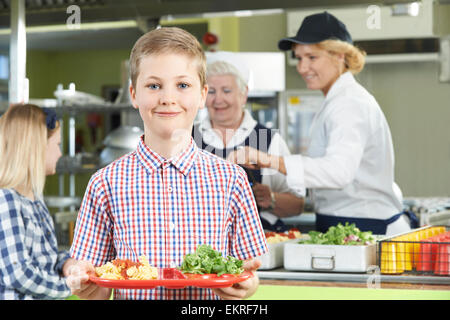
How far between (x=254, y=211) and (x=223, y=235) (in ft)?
0.23

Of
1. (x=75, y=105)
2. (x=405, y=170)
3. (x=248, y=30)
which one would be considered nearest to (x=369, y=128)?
(x=405, y=170)

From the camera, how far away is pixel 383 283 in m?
1.72

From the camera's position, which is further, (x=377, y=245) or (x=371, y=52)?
(x=371, y=52)

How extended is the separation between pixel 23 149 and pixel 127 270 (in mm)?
795

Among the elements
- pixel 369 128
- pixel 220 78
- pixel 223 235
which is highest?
pixel 220 78

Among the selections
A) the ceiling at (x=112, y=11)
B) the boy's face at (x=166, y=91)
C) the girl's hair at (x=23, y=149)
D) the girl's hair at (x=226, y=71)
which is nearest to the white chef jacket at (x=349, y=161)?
the girl's hair at (x=226, y=71)

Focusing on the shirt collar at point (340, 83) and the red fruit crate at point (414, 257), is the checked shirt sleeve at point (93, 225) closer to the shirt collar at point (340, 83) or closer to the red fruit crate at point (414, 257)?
the red fruit crate at point (414, 257)

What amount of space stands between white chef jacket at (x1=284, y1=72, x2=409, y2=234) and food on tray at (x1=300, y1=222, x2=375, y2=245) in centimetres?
12

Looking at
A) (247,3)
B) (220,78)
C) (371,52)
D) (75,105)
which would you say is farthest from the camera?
(75,105)

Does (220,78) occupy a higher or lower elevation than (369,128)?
higher

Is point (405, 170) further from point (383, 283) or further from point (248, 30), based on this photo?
point (248, 30)

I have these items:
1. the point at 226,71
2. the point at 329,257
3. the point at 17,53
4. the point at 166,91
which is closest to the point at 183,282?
the point at 166,91

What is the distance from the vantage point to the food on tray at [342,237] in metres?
1.79
